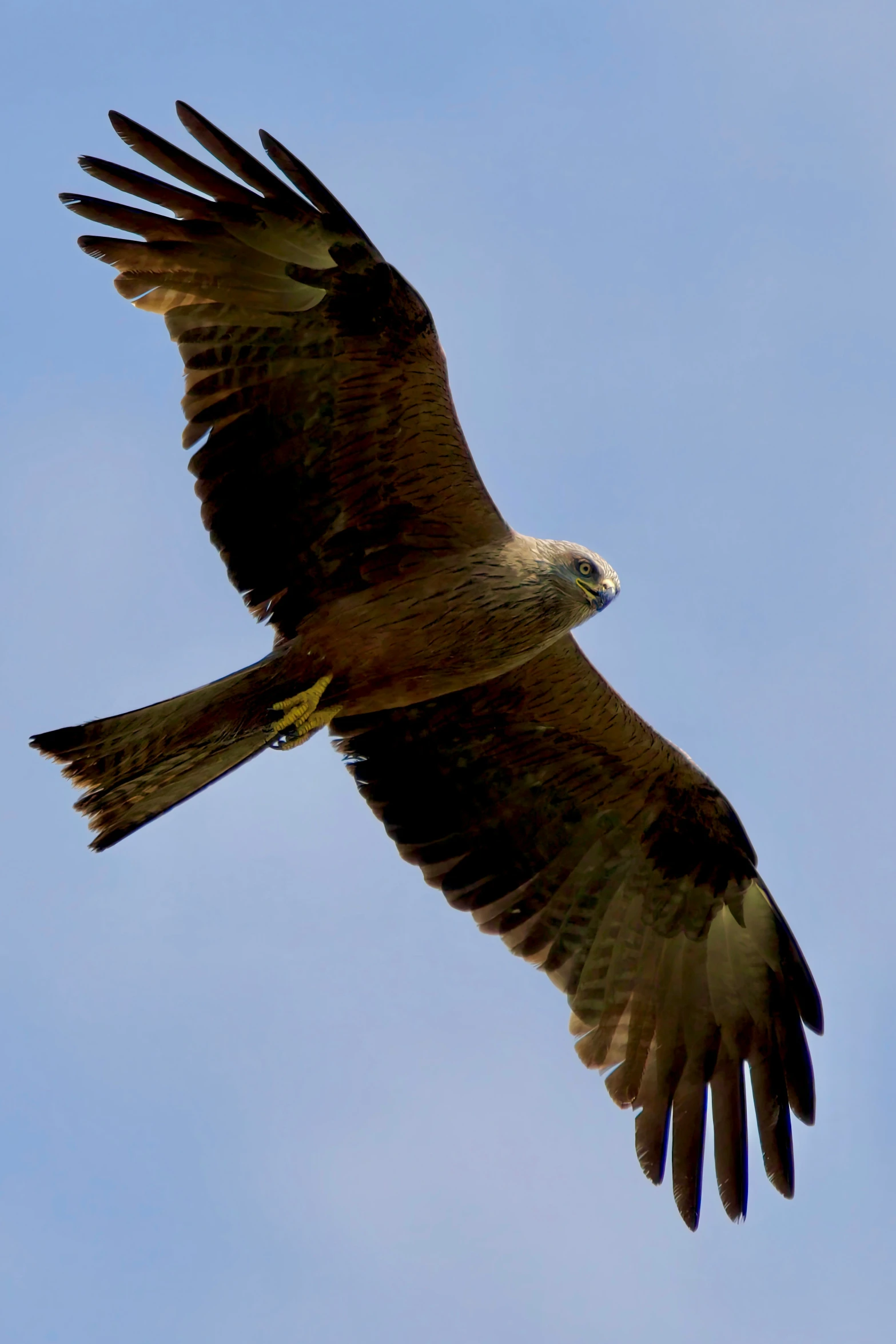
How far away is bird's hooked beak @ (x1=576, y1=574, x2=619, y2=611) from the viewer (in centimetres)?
959

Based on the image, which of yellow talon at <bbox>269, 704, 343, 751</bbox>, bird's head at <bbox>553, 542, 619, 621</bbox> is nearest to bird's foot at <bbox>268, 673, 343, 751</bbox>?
yellow talon at <bbox>269, 704, 343, 751</bbox>

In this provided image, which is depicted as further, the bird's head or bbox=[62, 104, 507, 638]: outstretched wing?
the bird's head

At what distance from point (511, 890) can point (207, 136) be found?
491 centimetres

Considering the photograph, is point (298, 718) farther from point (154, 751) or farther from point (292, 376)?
point (292, 376)

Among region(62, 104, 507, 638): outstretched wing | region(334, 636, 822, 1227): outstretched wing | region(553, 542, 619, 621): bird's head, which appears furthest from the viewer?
region(334, 636, 822, 1227): outstretched wing

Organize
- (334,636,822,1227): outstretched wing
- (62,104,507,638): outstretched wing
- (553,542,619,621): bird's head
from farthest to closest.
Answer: (334,636,822,1227): outstretched wing
(553,542,619,621): bird's head
(62,104,507,638): outstretched wing

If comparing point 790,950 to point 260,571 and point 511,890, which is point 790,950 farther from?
point 260,571

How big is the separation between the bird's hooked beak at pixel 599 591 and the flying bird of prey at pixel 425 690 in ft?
0.08

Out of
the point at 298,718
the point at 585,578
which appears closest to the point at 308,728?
the point at 298,718

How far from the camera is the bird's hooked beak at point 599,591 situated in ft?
31.4

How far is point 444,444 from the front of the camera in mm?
9305

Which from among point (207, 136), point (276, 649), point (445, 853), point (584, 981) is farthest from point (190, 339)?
point (584, 981)

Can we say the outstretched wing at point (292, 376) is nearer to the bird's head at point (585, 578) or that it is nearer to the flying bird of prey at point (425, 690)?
the flying bird of prey at point (425, 690)

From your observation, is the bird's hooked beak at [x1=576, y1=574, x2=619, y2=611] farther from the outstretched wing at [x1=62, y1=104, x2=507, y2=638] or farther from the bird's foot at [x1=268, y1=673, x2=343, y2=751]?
the bird's foot at [x1=268, y1=673, x2=343, y2=751]
